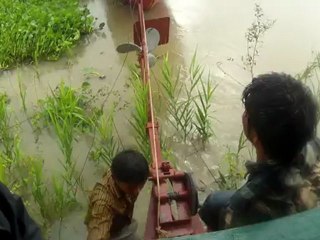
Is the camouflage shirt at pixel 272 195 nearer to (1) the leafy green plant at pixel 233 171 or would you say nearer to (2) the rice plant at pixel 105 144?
(1) the leafy green plant at pixel 233 171

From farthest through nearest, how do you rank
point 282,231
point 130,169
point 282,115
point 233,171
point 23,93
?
point 23,93, point 233,171, point 130,169, point 282,115, point 282,231

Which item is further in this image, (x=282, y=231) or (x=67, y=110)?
(x=67, y=110)

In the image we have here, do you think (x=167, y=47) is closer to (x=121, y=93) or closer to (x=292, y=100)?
(x=121, y=93)

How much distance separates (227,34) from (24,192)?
103 inches

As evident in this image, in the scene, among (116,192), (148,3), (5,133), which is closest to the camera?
(116,192)

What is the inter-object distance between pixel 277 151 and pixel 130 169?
0.92 m

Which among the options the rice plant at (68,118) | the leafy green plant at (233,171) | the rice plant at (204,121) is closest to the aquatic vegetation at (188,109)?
the rice plant at (204,121)

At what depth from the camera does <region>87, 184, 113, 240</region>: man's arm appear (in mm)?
2467

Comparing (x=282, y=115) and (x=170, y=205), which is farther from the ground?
(x=282, y=115)

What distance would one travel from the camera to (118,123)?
13.4ft

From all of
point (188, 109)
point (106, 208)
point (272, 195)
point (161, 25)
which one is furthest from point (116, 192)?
point (161, 25)

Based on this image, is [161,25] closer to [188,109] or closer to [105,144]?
[188,109]

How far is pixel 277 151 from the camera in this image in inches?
68.6

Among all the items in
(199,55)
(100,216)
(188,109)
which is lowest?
(100,216)
